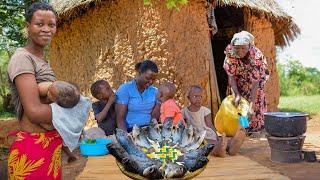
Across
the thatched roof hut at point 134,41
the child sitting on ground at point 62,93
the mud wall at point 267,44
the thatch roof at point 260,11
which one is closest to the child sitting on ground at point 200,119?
the thatched roof hut at point 134,41

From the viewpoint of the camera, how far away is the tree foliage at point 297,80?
69.1 feet

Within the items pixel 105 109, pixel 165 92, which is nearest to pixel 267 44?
pixel 165 92

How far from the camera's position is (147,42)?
6.10 m

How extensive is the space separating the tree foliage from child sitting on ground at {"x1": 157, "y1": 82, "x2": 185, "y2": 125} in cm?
1758

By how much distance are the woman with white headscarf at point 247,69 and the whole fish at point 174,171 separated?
332cm

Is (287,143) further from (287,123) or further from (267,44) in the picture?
(267,44)

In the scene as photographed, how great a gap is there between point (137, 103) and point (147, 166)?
250 cm

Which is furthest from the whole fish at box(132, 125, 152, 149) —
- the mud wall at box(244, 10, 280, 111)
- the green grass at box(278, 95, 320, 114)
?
the green grass at box(278, 95, 320, 114)

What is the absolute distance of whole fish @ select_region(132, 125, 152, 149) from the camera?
7.08ft

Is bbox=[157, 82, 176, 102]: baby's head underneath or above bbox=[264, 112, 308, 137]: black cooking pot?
above

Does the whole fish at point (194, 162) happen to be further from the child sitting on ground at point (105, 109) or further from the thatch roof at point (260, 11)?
the thatch roof at point (260, 11)

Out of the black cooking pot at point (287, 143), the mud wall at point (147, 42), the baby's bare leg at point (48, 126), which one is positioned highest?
the mud wall at point (147, 42)

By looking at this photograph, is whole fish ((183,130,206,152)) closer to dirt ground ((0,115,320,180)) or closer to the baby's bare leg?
the baby's bare leg

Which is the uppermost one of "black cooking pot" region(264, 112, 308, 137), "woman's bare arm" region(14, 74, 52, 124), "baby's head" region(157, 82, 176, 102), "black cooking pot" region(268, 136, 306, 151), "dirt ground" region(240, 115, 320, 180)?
"woman's bare arm" region(14, 74, 52, 124)
